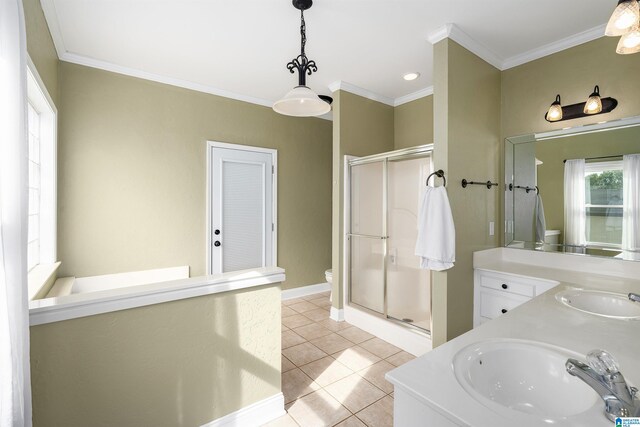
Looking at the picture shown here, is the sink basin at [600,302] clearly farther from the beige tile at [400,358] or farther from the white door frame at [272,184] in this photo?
the white door frame at [272,184]

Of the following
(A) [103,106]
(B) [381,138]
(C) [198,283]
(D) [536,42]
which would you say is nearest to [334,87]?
(B) [381,138]

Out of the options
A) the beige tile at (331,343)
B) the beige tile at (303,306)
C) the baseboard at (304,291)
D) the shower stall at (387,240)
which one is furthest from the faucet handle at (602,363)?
the baseboard at (304,291)

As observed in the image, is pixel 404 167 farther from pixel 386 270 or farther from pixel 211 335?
pixel 211 335

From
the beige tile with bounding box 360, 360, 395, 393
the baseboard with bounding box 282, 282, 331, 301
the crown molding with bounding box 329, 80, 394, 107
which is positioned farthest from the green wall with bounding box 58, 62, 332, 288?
the beige tile with bounding box 360, 360, 395, 393

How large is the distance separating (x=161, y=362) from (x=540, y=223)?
9.51 ft

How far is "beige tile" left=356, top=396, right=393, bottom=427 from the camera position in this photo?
70.9 inches

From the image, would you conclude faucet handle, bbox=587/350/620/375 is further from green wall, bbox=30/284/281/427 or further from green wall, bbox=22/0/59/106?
green wall, bbox=22/0/59/106

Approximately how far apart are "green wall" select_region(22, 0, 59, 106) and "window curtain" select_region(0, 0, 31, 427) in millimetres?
923

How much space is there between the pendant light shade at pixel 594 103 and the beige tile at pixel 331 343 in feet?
8.82

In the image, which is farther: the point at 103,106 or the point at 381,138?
the point at 381,138

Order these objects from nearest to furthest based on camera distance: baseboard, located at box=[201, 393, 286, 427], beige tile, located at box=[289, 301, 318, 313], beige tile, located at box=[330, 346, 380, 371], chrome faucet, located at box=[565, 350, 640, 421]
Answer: chrome faucet, located at box=[565, 350, 640, 421] < baseboard, located at box=[201, 393, 286, 427] < beige tile, located at box=[330, 346, 380, 371] < beige tile, located at box=[289, 301, 318, 313]

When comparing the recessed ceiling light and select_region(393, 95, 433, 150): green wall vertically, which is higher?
the recessed ceiling light

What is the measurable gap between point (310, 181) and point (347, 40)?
215cm

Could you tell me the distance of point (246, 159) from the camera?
3.69 m
